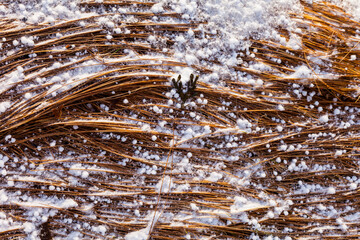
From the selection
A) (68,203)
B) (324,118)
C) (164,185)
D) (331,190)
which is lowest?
(68,203)

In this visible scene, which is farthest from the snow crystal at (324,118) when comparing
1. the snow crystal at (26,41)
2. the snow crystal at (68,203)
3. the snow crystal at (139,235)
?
the snow crystal at (26,41)

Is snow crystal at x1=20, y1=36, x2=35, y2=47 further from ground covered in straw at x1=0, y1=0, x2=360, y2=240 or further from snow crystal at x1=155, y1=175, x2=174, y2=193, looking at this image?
snow crystal at x1=155, y1=175, x2=174, y2=193

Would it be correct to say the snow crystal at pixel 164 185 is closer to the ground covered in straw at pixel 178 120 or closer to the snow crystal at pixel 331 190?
the ground covered in straw at pixel 178 120

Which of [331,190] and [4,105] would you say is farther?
[331,190]

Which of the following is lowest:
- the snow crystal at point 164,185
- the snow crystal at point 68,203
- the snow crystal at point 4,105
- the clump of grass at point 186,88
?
the snow crystal at point 68,203

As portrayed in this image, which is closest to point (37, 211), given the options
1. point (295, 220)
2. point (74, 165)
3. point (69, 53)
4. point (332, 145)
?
point (74, 165)

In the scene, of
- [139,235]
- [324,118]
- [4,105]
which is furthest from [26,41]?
[324,118]

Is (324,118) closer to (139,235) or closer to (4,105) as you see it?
(139,235)

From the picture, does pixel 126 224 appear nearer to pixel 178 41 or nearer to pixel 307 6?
pixel 178 41
